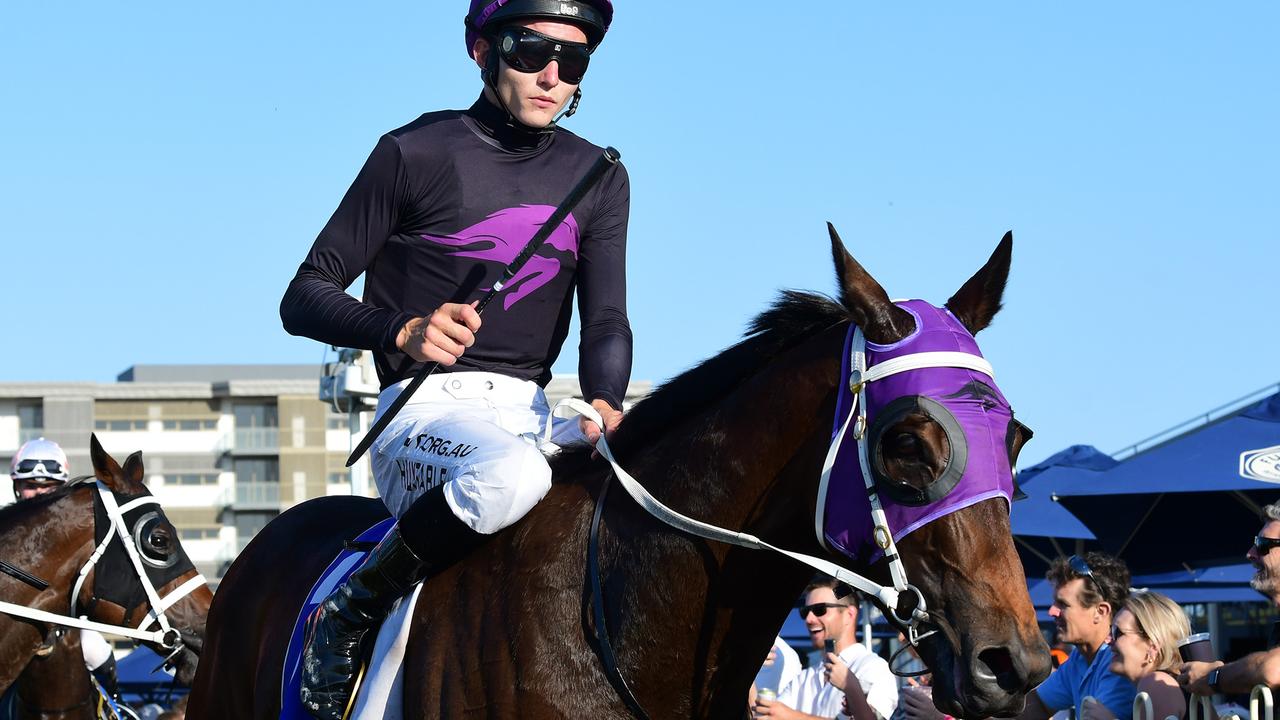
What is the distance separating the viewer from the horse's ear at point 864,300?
323 cm

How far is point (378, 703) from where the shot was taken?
11.8ft

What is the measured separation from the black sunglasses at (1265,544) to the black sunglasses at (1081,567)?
1.09 m

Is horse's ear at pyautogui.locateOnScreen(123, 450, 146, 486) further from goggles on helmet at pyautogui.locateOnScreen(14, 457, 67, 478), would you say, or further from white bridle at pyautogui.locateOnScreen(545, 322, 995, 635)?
white bridle at pyautogui.locateOnScreen(545, 322, 995, 635)

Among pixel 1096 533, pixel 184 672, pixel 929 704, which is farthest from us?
pixel 1096 533

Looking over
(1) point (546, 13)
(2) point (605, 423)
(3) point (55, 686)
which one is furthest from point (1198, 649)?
(3) point (55, 686)

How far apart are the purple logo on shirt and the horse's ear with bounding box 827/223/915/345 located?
1.21 metres

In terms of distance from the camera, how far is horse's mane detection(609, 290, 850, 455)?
11.4 ft

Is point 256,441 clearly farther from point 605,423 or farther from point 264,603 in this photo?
point 605,423

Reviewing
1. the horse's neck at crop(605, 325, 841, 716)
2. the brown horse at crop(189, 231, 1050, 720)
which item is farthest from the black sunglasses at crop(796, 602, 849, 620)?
the horse's neck at crop(605, 325, 841, 716)

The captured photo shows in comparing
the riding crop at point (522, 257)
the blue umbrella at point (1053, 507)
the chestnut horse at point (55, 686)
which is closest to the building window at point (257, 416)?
the blue umbrella at point (1053, 507)

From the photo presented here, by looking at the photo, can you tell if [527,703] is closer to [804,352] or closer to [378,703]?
[378,703]

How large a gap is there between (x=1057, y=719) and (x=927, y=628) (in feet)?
17.6

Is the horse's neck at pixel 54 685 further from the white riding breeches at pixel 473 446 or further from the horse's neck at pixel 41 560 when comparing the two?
the white riding breeches at pixel 473 446

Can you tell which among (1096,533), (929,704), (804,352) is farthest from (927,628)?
(1096,533)
